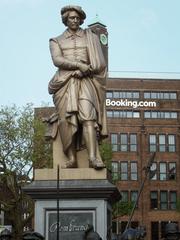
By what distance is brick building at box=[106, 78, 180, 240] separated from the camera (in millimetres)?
68875

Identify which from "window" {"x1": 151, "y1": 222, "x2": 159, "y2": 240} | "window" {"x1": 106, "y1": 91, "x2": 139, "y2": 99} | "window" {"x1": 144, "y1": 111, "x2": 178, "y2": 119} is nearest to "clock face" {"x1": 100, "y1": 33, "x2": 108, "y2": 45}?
"window" {"x1": 106, "y1": 91, "x2": 139, "y2": 99}

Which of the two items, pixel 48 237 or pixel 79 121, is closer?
pixel 48 237

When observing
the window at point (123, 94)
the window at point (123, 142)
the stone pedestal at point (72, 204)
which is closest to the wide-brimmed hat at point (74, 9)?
the stone pedestal at point (72, 204)

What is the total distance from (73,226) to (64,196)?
57cm

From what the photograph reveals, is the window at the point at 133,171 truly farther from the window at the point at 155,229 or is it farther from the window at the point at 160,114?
the window at the point at 160,114

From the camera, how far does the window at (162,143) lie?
7144 cm

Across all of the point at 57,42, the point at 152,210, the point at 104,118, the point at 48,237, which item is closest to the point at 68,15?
the point at 57,42

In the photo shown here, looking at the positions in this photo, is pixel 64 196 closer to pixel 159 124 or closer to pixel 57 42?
pixel 57 42

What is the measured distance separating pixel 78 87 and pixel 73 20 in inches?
54.4

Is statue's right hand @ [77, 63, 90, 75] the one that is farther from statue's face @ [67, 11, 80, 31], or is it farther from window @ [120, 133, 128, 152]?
window @ [120, 133, 128, 152]

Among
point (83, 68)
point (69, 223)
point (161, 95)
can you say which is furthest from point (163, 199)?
point (69, 223)

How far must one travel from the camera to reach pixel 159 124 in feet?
238

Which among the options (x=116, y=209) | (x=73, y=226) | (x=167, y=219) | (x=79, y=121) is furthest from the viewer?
(x=167, y=219)

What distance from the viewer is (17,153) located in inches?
1581
